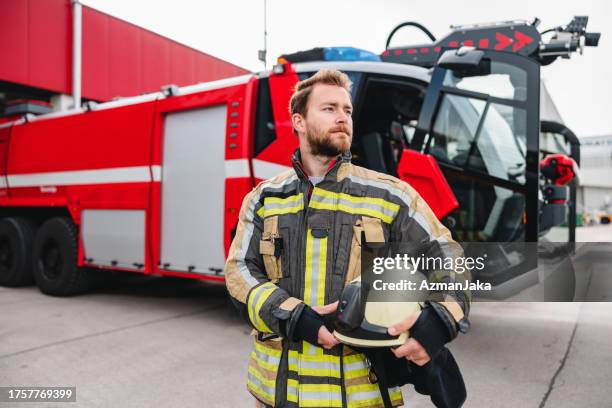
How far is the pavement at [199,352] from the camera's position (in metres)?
3.07

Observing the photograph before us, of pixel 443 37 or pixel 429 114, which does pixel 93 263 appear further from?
pixel 443 37

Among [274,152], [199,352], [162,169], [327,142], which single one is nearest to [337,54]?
[274,152]

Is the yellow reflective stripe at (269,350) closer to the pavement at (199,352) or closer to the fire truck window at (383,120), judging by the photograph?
the pavement at (199,352)

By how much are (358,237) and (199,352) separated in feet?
9.59

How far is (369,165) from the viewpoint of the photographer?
15.2 ft

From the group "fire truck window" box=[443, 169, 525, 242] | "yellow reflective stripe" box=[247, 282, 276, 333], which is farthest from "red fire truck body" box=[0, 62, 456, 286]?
"yellow reflective stripe" box=[247, 282, 276, 333]

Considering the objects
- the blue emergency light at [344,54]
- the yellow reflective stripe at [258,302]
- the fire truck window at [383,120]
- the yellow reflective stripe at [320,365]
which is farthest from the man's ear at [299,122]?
the blue emergency light at [344,54]

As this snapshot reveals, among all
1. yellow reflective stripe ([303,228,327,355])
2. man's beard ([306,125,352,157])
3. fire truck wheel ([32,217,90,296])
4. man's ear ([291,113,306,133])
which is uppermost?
man's ear ([291,113,306,133])

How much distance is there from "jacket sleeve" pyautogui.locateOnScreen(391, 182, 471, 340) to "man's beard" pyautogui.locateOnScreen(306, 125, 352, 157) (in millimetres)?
224

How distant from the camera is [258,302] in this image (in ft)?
4.45

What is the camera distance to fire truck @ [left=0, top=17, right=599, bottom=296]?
3902mm

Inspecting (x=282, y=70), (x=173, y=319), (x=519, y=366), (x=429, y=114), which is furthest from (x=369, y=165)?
(x=173, y=319)

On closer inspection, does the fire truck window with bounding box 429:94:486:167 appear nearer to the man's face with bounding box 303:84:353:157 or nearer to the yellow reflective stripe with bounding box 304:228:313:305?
the man's face with bounding box 303:84:353:157

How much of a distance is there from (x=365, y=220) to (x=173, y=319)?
4.13 meters
